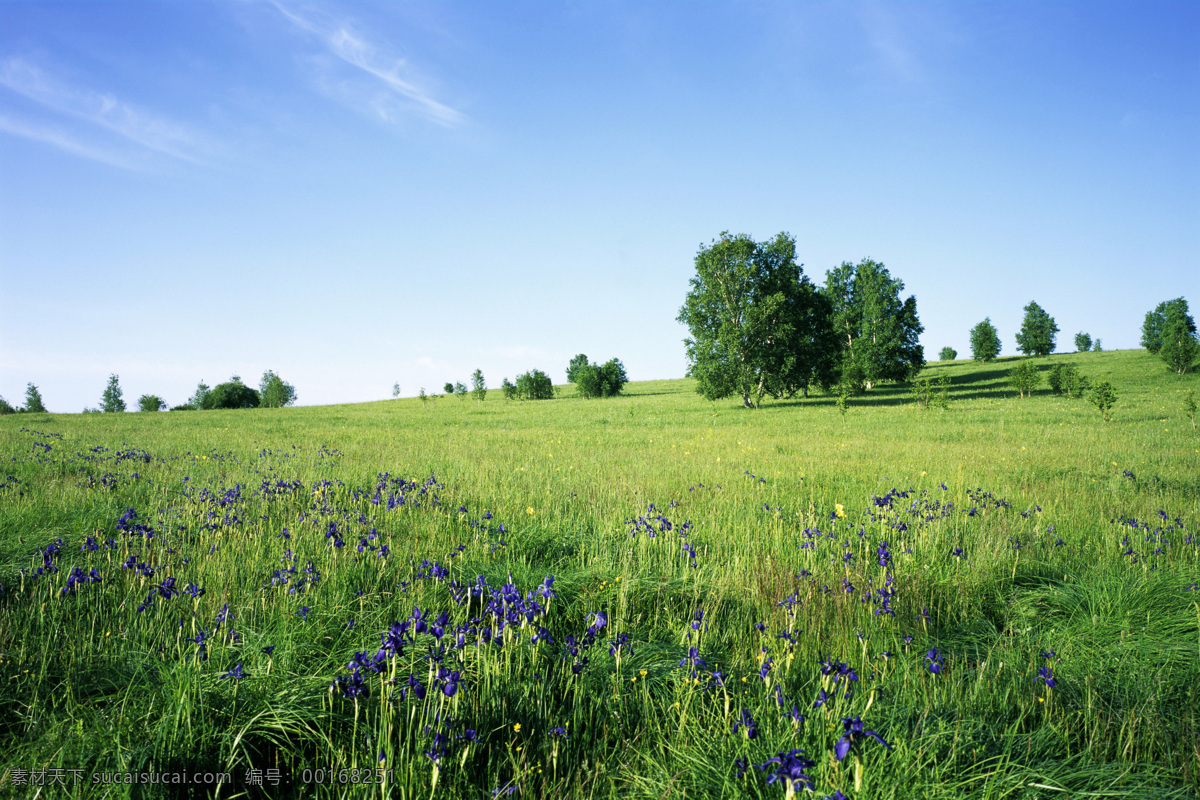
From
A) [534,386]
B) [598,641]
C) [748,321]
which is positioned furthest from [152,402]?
[598,641]

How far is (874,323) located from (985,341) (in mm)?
46322

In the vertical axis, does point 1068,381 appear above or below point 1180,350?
below

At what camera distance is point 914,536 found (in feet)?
19.5

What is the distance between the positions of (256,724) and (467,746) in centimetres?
→ 107

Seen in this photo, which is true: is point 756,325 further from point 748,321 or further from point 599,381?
point 599,381

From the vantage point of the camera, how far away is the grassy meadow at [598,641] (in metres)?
2.29

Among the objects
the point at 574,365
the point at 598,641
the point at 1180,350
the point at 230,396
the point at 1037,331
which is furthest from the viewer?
the point at 574,365

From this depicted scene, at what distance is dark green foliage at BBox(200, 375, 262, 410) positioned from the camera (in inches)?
3024

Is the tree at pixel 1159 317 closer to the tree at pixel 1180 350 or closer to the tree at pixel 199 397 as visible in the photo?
the tree at pixel 1180 350

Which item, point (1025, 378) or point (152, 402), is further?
point (152, 402)

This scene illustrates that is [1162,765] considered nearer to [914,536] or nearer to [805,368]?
[914,536]

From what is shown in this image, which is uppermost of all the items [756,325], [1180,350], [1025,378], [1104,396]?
[756,325]

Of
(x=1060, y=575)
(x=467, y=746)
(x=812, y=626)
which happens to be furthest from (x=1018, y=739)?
(x=1060, y=575)

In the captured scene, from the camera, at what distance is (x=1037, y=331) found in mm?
86000
